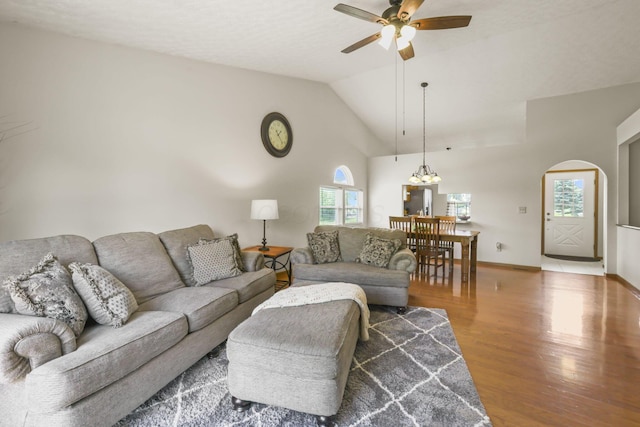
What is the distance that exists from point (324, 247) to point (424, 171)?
9.68ft

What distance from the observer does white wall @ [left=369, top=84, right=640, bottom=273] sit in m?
4.51

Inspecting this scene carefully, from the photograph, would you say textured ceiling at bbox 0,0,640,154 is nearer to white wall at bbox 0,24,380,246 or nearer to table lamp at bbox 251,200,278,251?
white wall at bbox 0,24,380,246

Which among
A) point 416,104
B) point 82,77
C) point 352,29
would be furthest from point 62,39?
point 416,104

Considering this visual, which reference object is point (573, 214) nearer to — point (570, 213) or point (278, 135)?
point (570, 213)

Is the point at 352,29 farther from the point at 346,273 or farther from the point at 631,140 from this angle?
the point at 631,140

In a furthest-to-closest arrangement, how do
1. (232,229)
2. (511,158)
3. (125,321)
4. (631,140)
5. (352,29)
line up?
(511,158)
(631,140)
(232,229)
(352,29)
(125,321)

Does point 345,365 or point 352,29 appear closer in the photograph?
point 345,365

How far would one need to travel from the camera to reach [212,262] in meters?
2.71

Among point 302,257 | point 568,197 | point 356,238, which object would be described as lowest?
point 302,257

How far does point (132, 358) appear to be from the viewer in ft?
4.95

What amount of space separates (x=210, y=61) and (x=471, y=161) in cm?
505

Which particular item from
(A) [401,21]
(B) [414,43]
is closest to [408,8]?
(A) [401,21]

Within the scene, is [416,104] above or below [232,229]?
above

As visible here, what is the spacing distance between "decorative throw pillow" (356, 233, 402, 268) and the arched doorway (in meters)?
4.48
